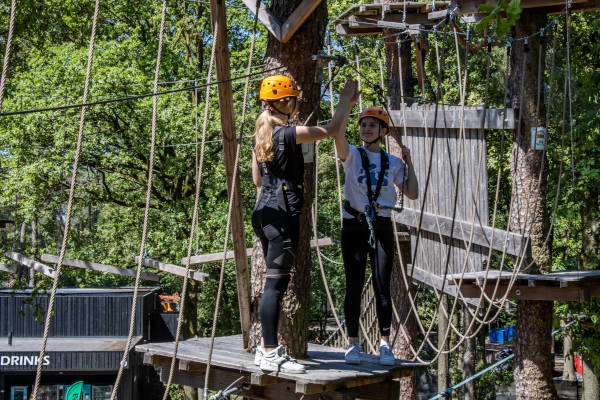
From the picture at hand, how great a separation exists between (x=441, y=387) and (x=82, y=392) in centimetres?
761

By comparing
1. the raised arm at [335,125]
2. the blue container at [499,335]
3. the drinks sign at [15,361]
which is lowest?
the blue container at [499,335]

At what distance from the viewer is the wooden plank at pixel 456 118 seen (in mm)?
7556

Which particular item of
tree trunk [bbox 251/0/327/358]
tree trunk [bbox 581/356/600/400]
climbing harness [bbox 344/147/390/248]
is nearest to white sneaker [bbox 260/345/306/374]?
tree trunk [bbox 251/0/327/358]

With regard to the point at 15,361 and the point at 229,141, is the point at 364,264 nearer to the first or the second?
the point at 229,141

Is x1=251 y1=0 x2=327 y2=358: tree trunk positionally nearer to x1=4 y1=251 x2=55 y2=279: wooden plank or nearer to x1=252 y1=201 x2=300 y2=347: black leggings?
x1=252 y1=201 x2=300 y2=347: black leggings

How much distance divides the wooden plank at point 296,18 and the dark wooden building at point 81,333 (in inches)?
459

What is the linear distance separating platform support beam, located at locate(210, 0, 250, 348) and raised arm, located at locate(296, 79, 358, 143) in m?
0.52

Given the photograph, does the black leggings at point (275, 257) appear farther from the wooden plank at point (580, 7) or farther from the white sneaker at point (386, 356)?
the wooden plank at point (580, 7)

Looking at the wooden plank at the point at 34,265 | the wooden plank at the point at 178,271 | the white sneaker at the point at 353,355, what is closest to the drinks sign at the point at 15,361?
the wooden plank at the point at 34,265

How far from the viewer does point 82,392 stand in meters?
15.2

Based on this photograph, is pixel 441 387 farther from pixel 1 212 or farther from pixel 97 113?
pixel 1 212

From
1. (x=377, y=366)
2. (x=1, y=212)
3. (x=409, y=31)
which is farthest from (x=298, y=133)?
(x=1, y=212)

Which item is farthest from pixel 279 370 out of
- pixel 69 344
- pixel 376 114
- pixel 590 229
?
pixel 69 344

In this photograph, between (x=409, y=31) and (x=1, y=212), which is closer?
(x=409, y=31)
